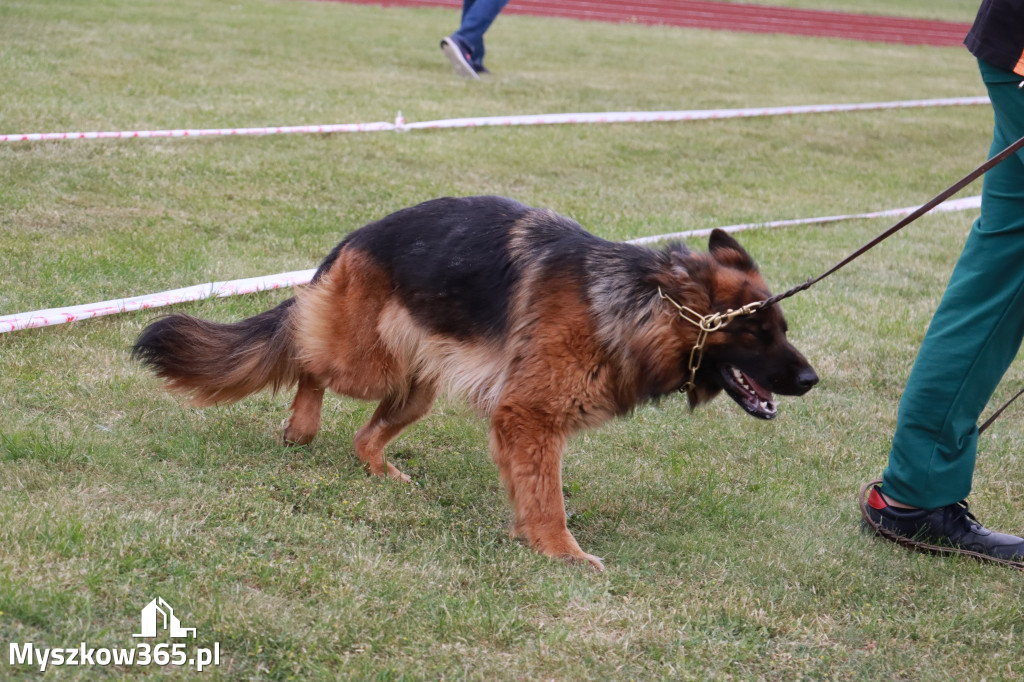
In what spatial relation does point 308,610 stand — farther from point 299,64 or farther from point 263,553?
point 299,64

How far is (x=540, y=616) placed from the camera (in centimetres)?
332

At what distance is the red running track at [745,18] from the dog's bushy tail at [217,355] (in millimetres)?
17814

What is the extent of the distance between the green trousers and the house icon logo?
273 cm

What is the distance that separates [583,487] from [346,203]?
4.54 metres

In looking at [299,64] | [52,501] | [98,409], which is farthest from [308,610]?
[299,64]

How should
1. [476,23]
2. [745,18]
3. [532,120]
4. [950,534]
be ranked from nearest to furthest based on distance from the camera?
[950,534], [532,120], [476,23], [745,18]

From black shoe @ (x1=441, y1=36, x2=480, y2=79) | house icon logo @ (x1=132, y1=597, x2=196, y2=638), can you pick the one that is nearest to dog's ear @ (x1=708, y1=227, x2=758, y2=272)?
house icon logo @ (x1=132, y1=597, x2=196, y2=638)

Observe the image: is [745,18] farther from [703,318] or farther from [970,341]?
[703,318]

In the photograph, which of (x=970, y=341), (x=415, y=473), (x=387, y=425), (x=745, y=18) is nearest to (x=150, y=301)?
(x=387, y=425)

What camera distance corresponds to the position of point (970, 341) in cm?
383

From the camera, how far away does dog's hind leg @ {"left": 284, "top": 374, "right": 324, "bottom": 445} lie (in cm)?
450

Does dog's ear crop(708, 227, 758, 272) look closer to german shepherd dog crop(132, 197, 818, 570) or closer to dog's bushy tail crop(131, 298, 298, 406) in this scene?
german shepherd dog crop(132, 197, 818, 570)

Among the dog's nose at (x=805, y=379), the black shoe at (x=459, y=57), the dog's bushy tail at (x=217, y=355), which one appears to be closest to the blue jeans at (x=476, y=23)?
the black shoe at (x=459, y=57)

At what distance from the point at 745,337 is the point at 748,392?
24 centimetres
